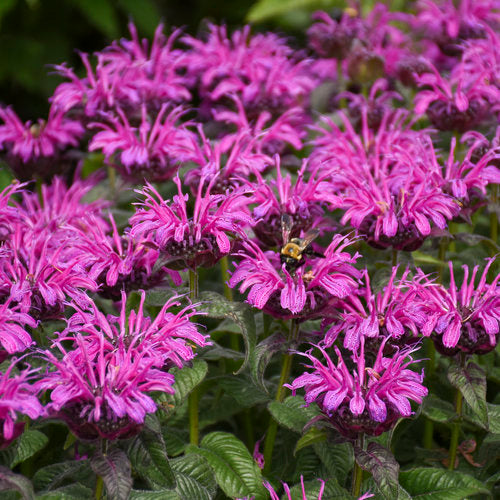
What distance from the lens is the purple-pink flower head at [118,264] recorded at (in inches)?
51.3

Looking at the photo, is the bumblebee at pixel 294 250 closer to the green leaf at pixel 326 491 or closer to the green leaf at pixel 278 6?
the green leaf at pixel 326 491

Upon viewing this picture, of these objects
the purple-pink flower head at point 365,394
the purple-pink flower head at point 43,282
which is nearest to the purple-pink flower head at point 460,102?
the purple-pink flower head at point 365,394

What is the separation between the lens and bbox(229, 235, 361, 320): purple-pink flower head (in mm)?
1204

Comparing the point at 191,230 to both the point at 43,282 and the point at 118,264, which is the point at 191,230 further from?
the point at 43,282

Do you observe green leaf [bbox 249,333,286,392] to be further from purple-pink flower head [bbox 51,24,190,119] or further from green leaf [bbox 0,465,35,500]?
purple-pink flower head [bbox 51,24,190,119]

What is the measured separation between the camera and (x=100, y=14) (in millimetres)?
2918

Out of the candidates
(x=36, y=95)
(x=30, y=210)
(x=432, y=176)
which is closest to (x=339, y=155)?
(x=432, y=176)

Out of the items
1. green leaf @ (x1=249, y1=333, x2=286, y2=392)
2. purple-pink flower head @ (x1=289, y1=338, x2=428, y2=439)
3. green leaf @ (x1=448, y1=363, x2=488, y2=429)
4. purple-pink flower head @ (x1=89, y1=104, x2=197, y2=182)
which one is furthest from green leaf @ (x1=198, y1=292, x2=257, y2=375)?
purple-pink flower head @ (x1=89, y1=104, x2=197, y2=182)

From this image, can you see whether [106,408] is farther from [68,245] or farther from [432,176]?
[432,176]

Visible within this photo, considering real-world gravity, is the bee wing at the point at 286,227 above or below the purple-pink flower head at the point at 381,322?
above

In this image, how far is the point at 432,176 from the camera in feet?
4.74

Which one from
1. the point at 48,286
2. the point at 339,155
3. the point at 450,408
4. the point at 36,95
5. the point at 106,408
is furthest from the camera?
the point at 36,95

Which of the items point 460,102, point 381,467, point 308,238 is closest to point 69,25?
point 460,102

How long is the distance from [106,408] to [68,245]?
1.49 ft
